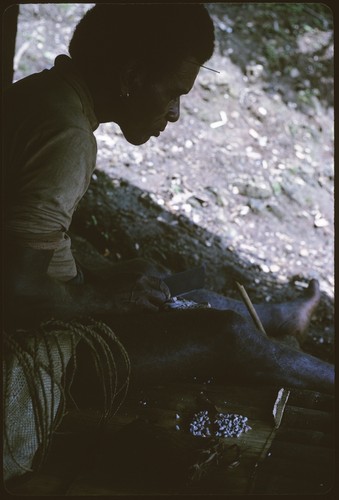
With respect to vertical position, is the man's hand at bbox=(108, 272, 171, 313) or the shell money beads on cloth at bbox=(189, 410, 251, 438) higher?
the man's hand at bbox=(108, 272, 171, 313)

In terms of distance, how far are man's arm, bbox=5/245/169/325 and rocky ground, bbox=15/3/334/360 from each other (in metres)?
1.44

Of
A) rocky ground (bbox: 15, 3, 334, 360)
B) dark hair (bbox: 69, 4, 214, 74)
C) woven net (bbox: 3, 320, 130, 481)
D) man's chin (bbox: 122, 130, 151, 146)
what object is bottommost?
rocky ground (bbox: 15, 3, 334, 360)

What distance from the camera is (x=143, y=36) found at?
199cm

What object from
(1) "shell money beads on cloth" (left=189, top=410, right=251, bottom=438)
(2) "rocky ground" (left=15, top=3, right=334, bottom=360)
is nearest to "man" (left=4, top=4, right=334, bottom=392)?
(1) "shell money beads on cloth" (left=189, top=410, right=251, bottom=438)

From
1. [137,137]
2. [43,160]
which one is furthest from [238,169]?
[43,160]

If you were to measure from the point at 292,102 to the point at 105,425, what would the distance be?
15.9 ft

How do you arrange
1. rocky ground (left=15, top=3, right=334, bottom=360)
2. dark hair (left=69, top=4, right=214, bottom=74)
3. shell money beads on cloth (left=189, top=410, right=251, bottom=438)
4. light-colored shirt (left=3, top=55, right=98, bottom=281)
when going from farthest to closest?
1. rocky ground (left=15, top=3, right=334, bottom=360)
2. shell money beads on cloth (left=189, top=410, right=251, bottom=438)
3. dark hair (left=69, top=4, right=214, bottom=74)
4. light-colored shirt (left=3, top=55, right=98, bottom=281)

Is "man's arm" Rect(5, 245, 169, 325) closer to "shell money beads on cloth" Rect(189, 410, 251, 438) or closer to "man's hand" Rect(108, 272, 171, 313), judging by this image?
"man's hand" Rect(108, 272, 171, 313)

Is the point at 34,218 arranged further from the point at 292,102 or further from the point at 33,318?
the point at 292,102

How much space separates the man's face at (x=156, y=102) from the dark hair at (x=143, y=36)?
0.17ft

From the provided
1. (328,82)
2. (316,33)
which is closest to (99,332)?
(328,82)

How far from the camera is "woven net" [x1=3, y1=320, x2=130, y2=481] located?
1.79 meters

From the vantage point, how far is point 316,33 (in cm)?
664

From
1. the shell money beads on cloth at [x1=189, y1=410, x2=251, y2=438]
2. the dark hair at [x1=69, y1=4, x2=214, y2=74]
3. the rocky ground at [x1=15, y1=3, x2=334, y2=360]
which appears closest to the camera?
the dark hair at [x1=69, y1=4, x2=214, y2=74]
